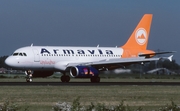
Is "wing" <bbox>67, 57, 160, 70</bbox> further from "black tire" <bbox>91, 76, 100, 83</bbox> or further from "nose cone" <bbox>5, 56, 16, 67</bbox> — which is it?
"nose cone" <bbox>5, 56, 16, 67</bbox>

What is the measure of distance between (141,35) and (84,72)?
14678 millimetres

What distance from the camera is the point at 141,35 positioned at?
6944 centimetres

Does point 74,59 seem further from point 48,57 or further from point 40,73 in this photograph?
point 40,73

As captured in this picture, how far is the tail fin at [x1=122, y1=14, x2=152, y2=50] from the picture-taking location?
68.0 metres

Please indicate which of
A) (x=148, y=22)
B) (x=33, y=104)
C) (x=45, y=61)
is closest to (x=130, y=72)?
(x=148, y=22)

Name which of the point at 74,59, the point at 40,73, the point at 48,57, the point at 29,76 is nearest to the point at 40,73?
the point at 40,73

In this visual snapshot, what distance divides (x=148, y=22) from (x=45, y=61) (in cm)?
1733

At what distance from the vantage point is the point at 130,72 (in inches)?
2621

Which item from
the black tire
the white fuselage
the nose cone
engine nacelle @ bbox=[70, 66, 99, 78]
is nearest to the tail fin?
the white fuselage

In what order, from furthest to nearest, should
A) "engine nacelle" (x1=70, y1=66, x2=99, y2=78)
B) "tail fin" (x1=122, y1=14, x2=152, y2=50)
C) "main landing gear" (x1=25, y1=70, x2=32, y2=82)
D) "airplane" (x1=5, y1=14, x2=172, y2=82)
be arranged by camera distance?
"tail fin" (x1=122, y1=14, x2=152, y2=50) < "airplane" (x1=5, y1=14, x2=172, y2=82) < "engine nacelle" (x1=70, y1=66, x2=99, y2=78) < "main landing gear" (x1=25, y1=70, x2=32, y2=82)

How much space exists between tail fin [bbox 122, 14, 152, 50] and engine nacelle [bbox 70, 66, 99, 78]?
1079 centimetres

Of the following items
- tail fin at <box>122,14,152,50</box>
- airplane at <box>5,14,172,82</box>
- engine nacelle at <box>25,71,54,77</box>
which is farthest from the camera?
tail fin at <box>122,14,152,50</box>

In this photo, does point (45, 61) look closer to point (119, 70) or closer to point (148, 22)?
point (119, 70)

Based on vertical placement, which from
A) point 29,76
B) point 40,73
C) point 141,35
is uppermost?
point 141,35
